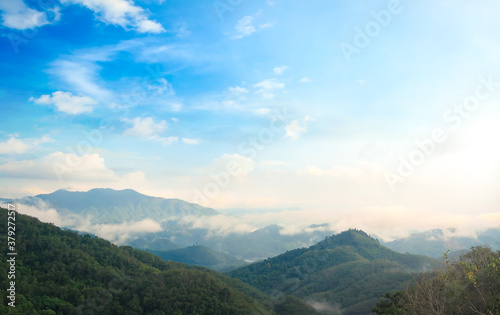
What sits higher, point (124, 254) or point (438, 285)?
point (438, 285)

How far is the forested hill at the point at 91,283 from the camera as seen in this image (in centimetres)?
10375

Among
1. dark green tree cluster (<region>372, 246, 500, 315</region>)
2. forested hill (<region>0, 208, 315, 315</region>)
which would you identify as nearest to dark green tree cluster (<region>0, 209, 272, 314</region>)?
forested hill (<region>0, 208, 315, 315</region>)

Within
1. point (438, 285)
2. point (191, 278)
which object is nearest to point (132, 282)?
point (191, 278)

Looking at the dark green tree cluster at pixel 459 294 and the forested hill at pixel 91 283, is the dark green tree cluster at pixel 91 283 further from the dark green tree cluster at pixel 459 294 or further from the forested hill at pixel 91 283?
the dark green tree cluster at pixel 459 294

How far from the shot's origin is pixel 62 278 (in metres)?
115

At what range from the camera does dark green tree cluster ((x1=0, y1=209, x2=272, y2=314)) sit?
4085 inches

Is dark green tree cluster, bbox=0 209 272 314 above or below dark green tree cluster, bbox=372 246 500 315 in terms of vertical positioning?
below

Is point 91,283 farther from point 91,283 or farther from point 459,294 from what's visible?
point 459,294

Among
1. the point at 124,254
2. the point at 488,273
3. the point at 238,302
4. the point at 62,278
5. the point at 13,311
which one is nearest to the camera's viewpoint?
the point at 488,273

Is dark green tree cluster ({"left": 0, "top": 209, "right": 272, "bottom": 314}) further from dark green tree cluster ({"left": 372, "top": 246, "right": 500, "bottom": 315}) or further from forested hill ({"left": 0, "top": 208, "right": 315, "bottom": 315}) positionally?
dark green tree cluster ({"left": 372, "top": 246, "right": 500, "bottom": 315})

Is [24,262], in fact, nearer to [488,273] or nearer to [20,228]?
[20,228]

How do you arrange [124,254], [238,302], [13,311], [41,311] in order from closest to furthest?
1. [13,311]
2. [41,311]
3. [238,302]
4. [124,254]

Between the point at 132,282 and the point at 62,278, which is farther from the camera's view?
the point at 132,282

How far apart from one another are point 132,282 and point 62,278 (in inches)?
1093
